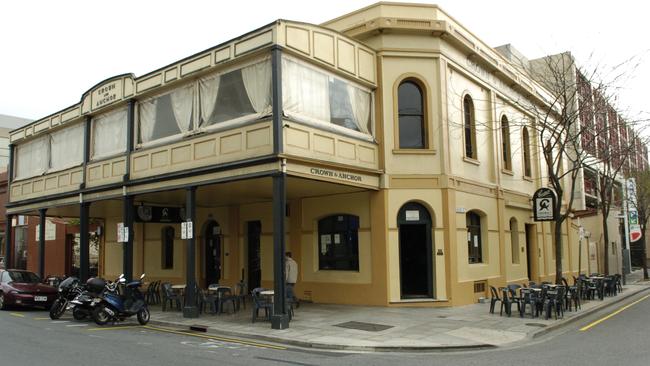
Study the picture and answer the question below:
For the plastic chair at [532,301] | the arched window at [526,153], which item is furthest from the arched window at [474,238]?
the arched window at [526,153]

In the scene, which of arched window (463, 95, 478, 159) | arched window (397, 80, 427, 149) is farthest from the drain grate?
arched window (463, 95, 478, 159)

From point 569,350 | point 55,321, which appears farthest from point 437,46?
point 55,321

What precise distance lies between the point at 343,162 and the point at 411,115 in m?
3.64

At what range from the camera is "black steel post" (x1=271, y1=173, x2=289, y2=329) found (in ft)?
41.1

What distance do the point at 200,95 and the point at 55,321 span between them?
729 cm

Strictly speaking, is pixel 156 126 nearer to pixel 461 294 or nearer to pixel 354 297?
pixel 354 297

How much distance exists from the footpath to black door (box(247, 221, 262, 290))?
351 cm

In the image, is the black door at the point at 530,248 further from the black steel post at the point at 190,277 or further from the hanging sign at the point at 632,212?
the black steel post at the point at 190,277

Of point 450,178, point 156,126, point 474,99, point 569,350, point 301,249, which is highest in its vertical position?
point 474,99

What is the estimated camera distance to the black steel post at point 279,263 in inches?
493

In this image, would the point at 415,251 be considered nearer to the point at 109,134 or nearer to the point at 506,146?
the point at 506,146

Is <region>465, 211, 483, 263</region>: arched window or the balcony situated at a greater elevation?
the balcony

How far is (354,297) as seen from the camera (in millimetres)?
16672

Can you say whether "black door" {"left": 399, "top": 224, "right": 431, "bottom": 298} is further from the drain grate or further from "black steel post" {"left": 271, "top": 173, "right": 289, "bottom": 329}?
"black steel post" {"left": 271, "top": 173, "right": 289, "bottom": 329}
